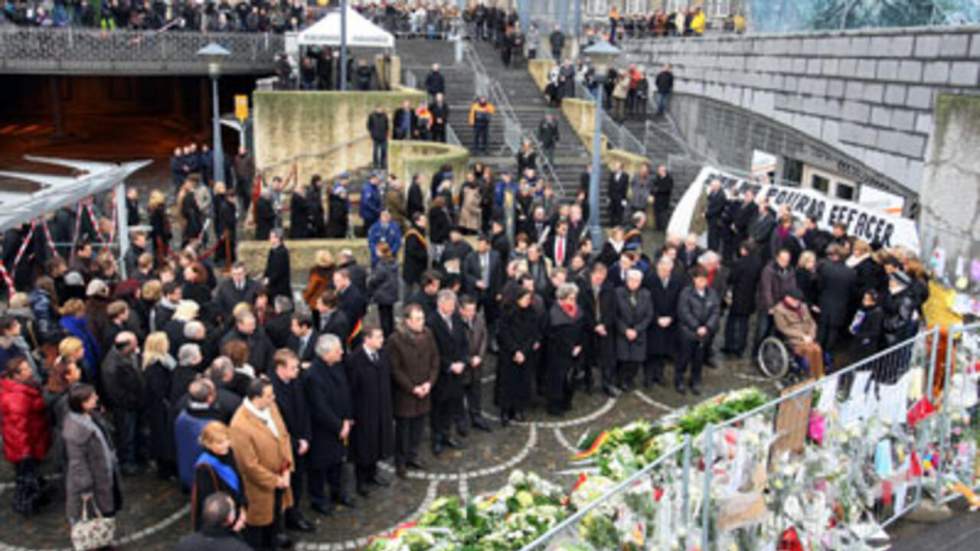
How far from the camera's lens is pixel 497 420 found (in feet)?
31.6

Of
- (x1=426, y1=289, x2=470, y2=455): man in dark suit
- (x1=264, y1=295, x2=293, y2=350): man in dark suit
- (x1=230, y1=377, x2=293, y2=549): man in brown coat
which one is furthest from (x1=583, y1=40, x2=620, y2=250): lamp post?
(x1=230, y1=377, x2=293, y2=549): man in brown coat

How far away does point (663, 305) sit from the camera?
33.4 feet

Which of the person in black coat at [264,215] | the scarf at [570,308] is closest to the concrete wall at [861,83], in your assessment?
the scarf at [570,308]

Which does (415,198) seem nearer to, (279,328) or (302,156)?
(302,156)

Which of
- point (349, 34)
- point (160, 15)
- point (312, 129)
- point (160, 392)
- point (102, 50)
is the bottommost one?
point (160, 392)

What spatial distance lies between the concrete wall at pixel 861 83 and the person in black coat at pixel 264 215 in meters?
9.58

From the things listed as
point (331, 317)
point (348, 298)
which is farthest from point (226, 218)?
point (331, 317)

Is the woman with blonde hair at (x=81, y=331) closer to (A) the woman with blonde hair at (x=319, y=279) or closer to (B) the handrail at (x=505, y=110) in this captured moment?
(A) the woman with blonde hair at (x=319, y=279)

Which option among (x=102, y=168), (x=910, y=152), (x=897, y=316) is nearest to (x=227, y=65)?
(x=102, y=168)

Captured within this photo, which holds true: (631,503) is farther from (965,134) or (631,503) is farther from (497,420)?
(965,134)

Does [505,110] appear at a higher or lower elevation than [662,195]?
higher

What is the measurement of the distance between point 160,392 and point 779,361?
23.0 ft

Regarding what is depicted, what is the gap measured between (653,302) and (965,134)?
5.10 metres

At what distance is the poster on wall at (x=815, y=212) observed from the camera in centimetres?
1214
